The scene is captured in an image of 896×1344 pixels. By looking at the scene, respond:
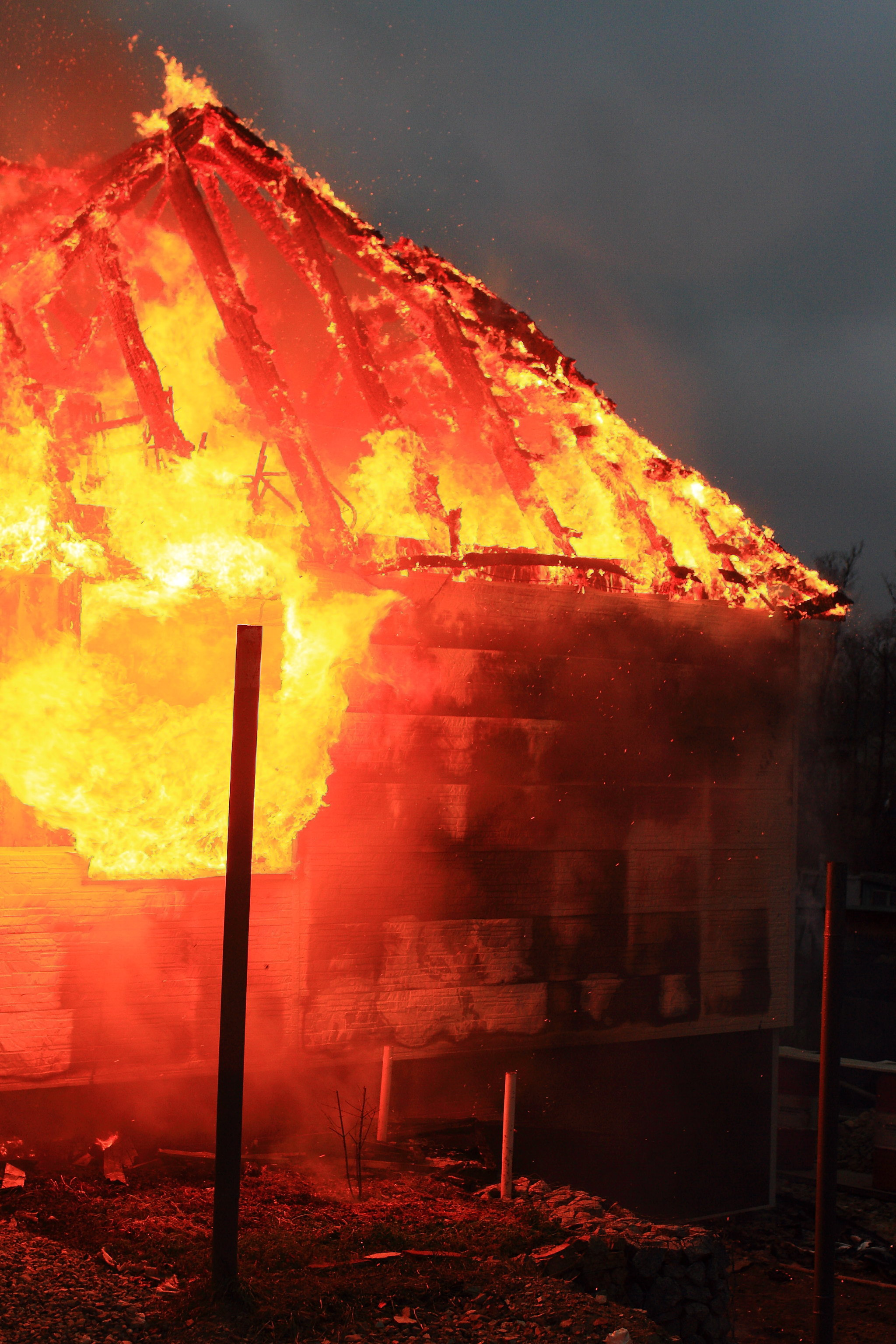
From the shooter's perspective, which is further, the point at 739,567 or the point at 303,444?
the point at 739,567

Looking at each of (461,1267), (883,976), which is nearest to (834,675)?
(883,976)

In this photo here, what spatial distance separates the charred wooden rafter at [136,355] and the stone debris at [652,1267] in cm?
688

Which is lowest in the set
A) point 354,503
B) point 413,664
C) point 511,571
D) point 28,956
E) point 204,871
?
point 28,956

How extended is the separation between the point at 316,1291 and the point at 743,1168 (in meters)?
7.10

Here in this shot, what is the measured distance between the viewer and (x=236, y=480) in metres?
8.72

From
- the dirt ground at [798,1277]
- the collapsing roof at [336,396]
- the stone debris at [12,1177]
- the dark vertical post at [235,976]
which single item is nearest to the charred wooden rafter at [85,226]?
the collapsing roof at [336,396]

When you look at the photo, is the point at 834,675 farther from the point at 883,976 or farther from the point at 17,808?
the point at 17,808

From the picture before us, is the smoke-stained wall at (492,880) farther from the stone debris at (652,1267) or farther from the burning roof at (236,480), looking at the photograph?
the stone debris at (652,1267)

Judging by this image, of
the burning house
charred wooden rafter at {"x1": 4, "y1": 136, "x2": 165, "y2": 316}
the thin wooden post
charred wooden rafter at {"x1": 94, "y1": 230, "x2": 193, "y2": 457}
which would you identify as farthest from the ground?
charred wooden rafter at {"x1": 4, "y1": 136, "x2": 165, "y2": 316}

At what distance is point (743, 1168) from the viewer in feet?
37.0

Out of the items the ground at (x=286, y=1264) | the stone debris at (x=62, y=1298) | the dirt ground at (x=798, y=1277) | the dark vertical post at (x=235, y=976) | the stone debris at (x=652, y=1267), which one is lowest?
the dirt ground at (x=798, y=1277)

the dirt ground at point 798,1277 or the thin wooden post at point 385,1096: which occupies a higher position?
the thin wooden post at point 385,1096

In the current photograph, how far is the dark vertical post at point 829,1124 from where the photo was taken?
7.06 meters

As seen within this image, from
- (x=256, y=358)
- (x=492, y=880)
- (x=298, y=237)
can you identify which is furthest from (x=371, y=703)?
(x=298, y=237)
